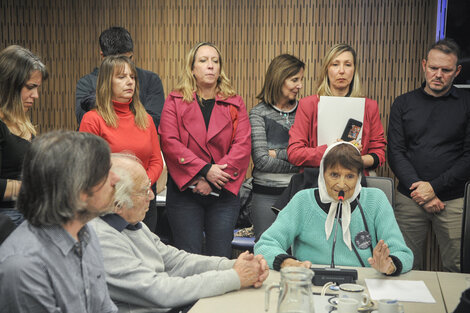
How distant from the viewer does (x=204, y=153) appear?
3.36 meters

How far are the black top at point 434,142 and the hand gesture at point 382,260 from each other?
1419 millimetres

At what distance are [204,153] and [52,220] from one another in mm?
1960

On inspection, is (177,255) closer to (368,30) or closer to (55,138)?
(55,138)

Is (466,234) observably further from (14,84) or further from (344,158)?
(14,84)

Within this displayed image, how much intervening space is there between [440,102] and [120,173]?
2.38 metres

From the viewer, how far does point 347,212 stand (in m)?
2.49

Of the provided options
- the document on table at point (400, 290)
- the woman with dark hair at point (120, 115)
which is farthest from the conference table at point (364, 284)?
the woman with dark hair at point (120, 115)

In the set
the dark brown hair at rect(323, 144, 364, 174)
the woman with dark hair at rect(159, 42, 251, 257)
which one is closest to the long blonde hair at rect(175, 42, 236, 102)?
the woman with dark hair at rect(159, 42, 251, 257)

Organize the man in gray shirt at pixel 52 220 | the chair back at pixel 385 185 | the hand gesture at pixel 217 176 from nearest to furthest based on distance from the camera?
1. the man in gray shirt at pixel 52 220
2. the chair back at pixel 385 185
3. the hand gesture at pixel 217 176

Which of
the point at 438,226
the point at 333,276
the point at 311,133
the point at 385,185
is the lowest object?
the point at 438,226

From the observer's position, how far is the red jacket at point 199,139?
3.31m

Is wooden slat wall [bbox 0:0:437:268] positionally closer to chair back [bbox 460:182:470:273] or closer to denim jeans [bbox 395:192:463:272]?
denim jeans [bbox 395:192:463:272]

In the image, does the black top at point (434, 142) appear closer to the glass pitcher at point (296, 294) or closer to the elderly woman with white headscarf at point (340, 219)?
the elderly woman with white headscarf at point (340, 219)

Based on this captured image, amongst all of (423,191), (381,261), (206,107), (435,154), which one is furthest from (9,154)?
(435,154)
